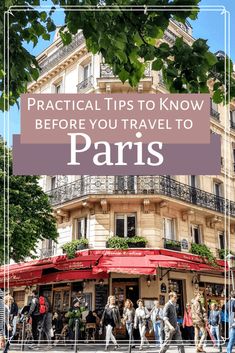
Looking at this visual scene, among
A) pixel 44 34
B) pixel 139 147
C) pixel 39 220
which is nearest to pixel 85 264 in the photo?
pixel 39 220

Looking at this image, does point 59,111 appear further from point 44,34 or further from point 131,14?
point 44,34

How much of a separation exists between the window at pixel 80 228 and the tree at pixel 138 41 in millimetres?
17559

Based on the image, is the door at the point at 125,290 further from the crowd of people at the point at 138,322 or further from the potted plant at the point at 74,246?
the crowd of people at the point at 138,322

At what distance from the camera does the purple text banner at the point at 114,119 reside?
3764mm

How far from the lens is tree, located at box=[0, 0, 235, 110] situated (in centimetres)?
438

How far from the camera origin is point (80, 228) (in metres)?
22.8

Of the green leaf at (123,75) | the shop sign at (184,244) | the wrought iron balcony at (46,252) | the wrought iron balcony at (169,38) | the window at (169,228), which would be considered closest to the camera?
the green leaf at (123,75)

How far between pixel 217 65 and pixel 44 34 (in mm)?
2056

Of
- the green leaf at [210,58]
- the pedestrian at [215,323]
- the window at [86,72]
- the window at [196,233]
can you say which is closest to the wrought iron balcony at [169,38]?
the green leaf at [210,58]

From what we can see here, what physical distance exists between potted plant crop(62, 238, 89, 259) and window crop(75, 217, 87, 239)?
1.80 ft

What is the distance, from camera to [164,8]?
14.2 ft

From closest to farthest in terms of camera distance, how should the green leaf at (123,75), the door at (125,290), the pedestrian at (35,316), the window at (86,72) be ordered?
the green leaf at (123,75) → the pedestrian at (35,316) → the door at (125,290) → the window at (86,72)

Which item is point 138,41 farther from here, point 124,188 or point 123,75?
point 124,188

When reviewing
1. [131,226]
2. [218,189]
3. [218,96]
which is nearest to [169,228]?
[131,226]
